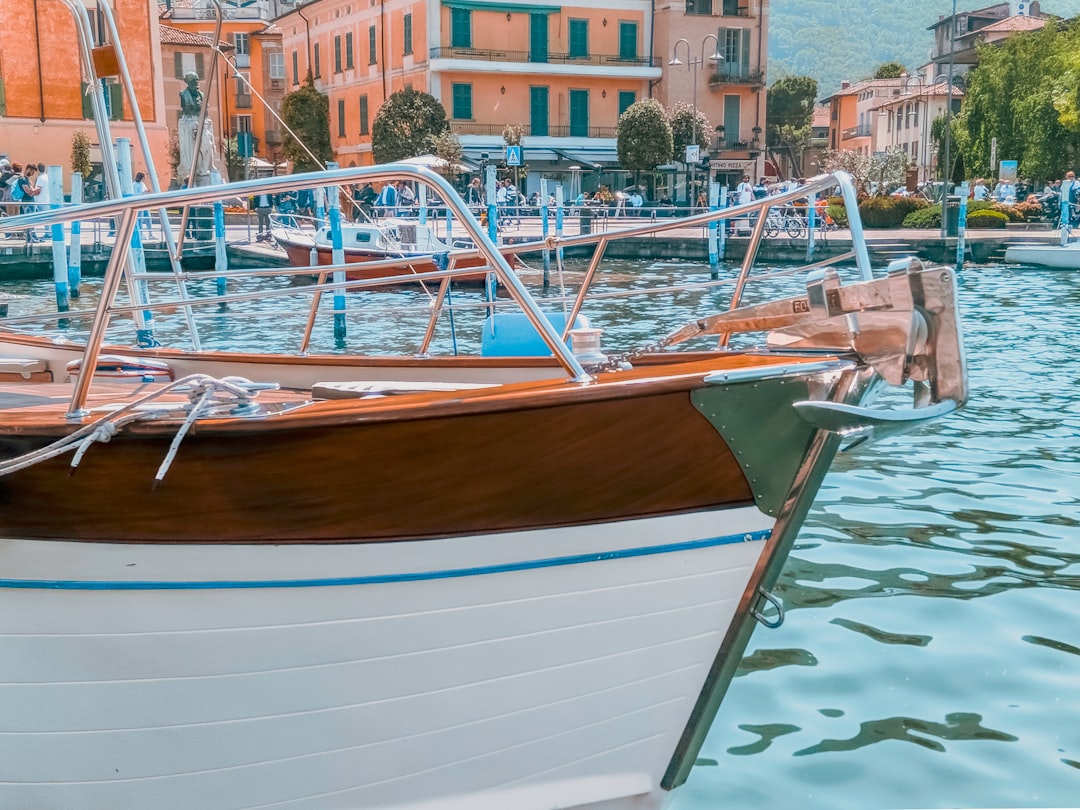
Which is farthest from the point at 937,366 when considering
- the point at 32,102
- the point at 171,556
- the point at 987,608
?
the point at 32,102

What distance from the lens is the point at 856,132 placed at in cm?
7994

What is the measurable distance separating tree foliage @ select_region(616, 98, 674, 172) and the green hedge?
984 centimetres

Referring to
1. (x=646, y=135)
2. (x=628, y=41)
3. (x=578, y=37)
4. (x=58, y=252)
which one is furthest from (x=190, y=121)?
(x=628, y=41)

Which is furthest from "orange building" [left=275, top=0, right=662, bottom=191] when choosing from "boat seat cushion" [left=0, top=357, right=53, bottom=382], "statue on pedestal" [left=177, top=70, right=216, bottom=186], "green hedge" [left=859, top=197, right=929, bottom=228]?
"boat seat cushion" [left=0, top=357, right=53, bottom=382]

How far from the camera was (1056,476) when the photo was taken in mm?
7320

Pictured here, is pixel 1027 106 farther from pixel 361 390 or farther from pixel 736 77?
pixel 361 390

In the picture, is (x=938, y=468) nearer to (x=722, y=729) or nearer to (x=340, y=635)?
(x=722, y=729)

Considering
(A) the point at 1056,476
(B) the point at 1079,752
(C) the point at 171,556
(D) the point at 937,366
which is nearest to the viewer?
(D) the point at 937,366

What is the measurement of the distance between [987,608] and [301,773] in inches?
129

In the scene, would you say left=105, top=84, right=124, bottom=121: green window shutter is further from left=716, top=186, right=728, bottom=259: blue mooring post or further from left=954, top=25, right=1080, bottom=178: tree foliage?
left=954, top=25, right=1080, bottom=178: tree foliage

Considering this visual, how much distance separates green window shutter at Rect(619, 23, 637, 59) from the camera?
45031mm

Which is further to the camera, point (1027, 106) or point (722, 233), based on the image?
point (1027, 106)

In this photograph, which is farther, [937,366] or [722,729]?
[722,729]

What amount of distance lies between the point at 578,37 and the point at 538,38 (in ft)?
4.92
